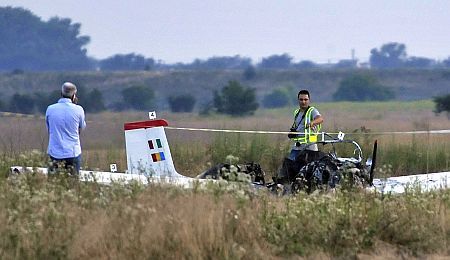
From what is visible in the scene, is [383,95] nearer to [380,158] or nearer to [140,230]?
[380,158]

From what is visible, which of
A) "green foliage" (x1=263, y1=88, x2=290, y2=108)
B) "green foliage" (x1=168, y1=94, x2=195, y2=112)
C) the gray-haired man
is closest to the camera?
the gray-haired man

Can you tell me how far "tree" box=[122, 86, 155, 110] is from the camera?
55.8m

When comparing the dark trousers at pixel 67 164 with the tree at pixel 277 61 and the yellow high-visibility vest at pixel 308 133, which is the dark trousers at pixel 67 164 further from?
the tree at pixel 277 61

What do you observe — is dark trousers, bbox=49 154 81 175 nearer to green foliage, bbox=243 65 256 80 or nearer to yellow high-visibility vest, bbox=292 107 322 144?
yellow high-visibility vest, bbox=292 107 322 144

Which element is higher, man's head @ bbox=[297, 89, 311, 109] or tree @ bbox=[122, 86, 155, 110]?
man's head @ bbox=[297, 89, 311, 109]

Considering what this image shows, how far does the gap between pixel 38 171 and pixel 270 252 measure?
10.0ft

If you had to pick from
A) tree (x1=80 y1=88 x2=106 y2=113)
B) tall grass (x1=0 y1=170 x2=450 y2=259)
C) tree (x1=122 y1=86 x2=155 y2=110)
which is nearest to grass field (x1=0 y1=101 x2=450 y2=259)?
tall grass (x1=0 y1=170 x2=450 y2=259)

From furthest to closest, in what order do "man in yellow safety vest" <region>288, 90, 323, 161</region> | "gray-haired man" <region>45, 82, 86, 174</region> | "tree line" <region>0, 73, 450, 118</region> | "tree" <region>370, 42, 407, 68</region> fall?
"tree" <region>370, 42, 407, 68</region> → "tree line" <region>0, 73, 450, 118</region> → "man in yellow safety vest" <region>288, 90, 323, 161</region> → "gray-haired man" <region>45, 82, 86, 174</region>

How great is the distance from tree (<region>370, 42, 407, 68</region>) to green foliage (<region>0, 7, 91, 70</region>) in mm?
30961

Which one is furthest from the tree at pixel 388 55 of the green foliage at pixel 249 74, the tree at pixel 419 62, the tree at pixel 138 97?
the tree at pixel 138 97

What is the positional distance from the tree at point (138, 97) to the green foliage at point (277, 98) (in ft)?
20.4

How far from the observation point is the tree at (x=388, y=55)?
117 metres

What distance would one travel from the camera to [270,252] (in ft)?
32.9

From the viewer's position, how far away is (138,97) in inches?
2274
